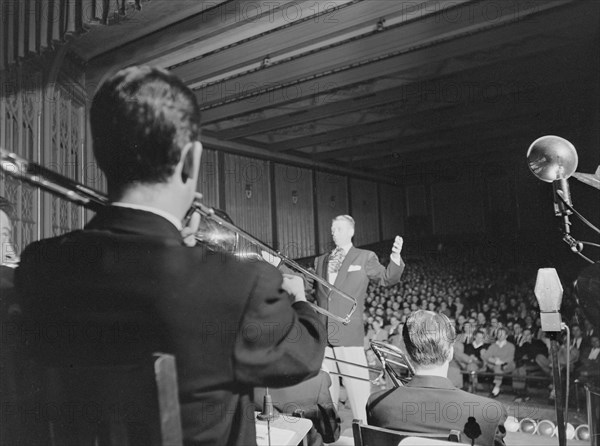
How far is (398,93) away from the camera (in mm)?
7160

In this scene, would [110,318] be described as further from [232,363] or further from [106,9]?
[106,9]

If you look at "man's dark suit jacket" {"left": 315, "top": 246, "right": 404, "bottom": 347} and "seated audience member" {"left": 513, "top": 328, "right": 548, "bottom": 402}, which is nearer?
"man's dark suit jacket" {"left": 315, "top": 246, "right": 404, "bottom": 347}

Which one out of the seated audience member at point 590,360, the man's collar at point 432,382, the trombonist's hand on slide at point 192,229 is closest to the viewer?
the trombonist's hand on slide at point 192,229

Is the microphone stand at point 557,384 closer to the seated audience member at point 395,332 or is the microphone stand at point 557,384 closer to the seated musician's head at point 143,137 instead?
the seated musician's head at point 143,137

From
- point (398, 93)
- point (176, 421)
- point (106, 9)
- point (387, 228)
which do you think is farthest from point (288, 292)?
point (387, 228)

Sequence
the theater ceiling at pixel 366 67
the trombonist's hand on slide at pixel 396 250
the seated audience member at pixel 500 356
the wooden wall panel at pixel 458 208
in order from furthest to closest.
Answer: the wooden wall panel at pixel 458 208, the seated audience member at pixel 500 356, the trombonist's hand on slide at pixel 396 250, the theater ceiling at pixel 366 67

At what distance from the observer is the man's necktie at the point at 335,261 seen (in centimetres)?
361

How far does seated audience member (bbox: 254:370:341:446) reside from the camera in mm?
2328

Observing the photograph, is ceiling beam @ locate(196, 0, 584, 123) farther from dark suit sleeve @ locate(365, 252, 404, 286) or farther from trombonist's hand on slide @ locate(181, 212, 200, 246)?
trombonist's hand on slide @ locate(181, 212, 200, 246)

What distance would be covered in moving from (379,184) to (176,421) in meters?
9.06

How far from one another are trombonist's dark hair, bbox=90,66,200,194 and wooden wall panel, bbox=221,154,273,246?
8.52 ft

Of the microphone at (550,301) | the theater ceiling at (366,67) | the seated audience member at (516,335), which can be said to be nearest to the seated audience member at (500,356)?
the seated audience member at (516,335)

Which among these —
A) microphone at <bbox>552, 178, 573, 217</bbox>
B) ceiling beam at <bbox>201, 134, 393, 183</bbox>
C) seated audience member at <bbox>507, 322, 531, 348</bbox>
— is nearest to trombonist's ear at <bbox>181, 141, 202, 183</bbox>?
microphone at <bbox>552, 178, 573, 217</bbox>

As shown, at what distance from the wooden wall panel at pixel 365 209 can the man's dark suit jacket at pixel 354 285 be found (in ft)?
16.2
